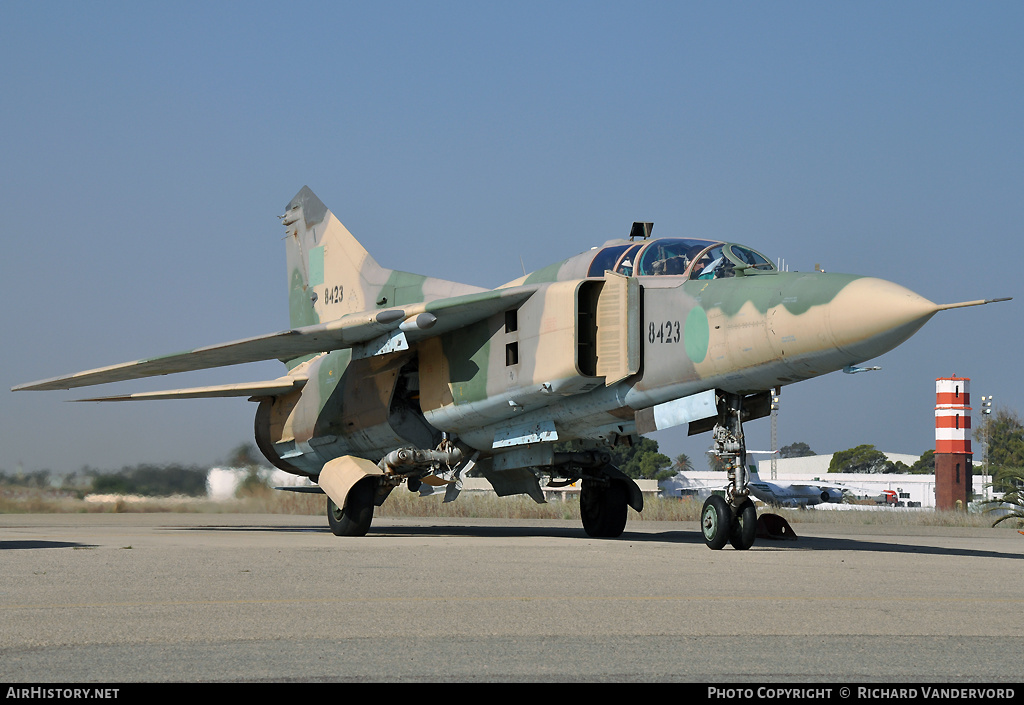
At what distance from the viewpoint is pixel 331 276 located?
19031 mm

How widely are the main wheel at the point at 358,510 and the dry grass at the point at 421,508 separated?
7733mm

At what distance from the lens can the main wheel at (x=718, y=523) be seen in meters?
11.6

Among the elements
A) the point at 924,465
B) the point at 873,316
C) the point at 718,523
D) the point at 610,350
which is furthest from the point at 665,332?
the point at 924,465

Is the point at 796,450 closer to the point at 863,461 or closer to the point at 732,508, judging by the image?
Result: the point at 863,461

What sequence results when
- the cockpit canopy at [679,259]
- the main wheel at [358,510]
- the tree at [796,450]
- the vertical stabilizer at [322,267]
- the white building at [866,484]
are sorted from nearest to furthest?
the cockpit canopy at [679,259], the main wheel at [358,510], the vertical stabilizer at [322,267], the white building at [866,484], the tree at [796,450]

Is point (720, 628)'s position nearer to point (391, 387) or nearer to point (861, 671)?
point (861, 671)

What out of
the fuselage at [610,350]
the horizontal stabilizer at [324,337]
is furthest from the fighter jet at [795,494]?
the horizontal stabilizer at [324,337]

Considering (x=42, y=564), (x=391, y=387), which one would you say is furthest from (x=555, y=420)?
(x=42, y=564)

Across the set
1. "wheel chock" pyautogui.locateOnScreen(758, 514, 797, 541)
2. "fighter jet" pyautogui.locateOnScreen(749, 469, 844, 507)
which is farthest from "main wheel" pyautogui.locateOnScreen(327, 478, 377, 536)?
"fighter jet" pyautogui.locateOnScreen(749, 469, 844, 507)

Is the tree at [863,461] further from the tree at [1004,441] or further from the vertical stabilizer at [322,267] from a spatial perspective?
the vertical stabilizer at [322,267]

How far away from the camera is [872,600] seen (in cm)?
736

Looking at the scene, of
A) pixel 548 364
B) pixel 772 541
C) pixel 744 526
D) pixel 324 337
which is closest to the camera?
pixel 744 526

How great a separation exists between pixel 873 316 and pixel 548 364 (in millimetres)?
4441

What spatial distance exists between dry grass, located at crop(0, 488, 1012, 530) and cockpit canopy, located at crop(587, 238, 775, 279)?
1222 centimetres
